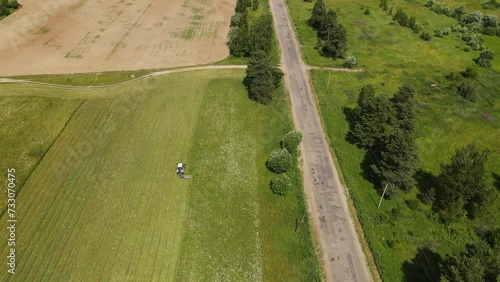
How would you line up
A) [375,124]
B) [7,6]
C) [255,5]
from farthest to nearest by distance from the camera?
[255,5] → [7,6] → [375,124]

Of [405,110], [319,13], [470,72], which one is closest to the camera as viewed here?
[405,110]

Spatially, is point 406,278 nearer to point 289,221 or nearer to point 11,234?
point 289,221

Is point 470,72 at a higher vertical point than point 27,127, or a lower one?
higher

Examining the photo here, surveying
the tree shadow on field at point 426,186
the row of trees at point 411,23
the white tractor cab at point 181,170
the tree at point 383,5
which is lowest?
the white tractor cab at point 181,170

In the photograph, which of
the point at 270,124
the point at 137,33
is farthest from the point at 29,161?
the point at 137,33

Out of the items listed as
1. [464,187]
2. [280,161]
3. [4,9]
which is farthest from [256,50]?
[4,9]

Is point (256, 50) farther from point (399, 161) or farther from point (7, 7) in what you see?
point (7, 7)

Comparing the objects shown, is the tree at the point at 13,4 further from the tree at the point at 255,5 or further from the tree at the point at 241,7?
the tree at the point at 255,5

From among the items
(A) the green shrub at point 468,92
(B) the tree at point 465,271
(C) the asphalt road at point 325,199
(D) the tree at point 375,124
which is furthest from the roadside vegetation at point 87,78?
(A) the green shrub at point 468,92
